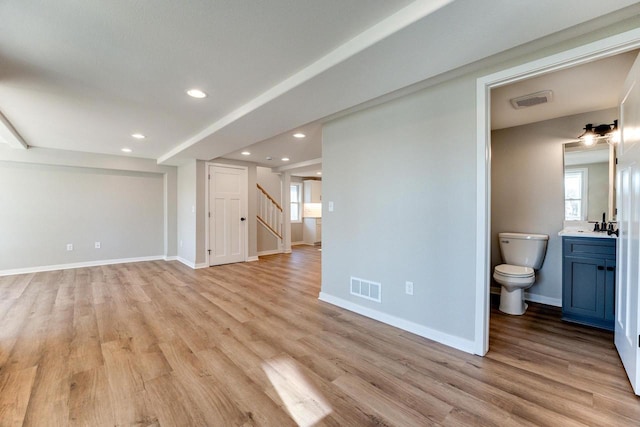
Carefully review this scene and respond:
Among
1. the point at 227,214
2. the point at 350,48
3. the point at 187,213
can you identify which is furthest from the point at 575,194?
the point at 187,213

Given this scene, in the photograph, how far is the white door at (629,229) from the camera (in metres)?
1.65

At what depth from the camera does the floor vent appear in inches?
111

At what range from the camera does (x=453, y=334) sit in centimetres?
225

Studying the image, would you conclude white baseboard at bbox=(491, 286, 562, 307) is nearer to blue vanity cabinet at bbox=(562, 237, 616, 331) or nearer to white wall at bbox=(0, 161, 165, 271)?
blue vanity cabinet at bbox=(562, 237, 616, 331)

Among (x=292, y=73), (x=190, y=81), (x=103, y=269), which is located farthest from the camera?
(x=103, y=269)

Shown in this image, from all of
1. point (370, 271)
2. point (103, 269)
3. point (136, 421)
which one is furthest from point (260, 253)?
point (136, 421)

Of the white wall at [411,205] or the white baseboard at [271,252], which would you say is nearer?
the white wall at [411,205]

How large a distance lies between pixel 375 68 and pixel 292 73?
67 cm

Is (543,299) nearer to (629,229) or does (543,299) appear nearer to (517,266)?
(517,266)

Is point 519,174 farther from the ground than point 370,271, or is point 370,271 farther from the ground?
point 519,174

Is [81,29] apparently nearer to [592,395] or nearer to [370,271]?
[370,271]

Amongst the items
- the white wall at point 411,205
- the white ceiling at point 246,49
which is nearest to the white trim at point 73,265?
the white ceiling at point 246,49

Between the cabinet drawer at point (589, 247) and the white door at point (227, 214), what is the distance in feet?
17.3

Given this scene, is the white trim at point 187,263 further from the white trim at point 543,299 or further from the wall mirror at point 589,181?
the wall mirror at point 589,181
